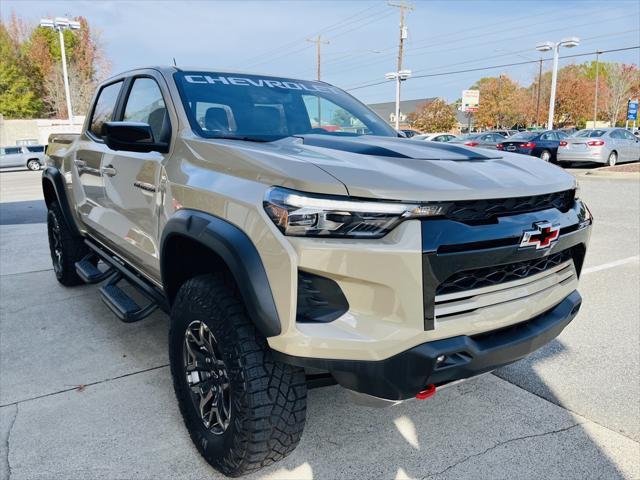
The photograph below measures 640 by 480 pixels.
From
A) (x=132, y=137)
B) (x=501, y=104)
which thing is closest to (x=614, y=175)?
(x=132, y=137)

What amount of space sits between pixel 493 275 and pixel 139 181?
1.99 m

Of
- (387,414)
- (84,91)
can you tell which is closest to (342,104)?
(387,414)

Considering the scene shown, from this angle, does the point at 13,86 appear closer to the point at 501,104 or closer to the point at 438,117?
the point at 438,117

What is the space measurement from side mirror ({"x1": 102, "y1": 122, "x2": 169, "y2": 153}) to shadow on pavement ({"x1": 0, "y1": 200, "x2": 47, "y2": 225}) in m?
8.16

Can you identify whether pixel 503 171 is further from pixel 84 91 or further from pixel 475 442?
pixel 84 91

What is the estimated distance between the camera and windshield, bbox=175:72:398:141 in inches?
112

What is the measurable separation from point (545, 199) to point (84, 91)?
166 ft

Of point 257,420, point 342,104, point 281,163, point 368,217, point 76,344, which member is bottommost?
point 76,344

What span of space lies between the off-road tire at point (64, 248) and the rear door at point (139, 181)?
4.47 ft

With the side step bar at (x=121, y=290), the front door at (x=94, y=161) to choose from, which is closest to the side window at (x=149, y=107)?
the front door at (x=94, y=161)

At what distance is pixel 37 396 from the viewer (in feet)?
10.0

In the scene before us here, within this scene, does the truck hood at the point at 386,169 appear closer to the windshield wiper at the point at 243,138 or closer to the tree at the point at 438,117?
the windshield wiper at the point at 243,138

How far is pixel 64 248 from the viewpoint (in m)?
4.88

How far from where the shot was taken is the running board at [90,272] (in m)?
3.99
